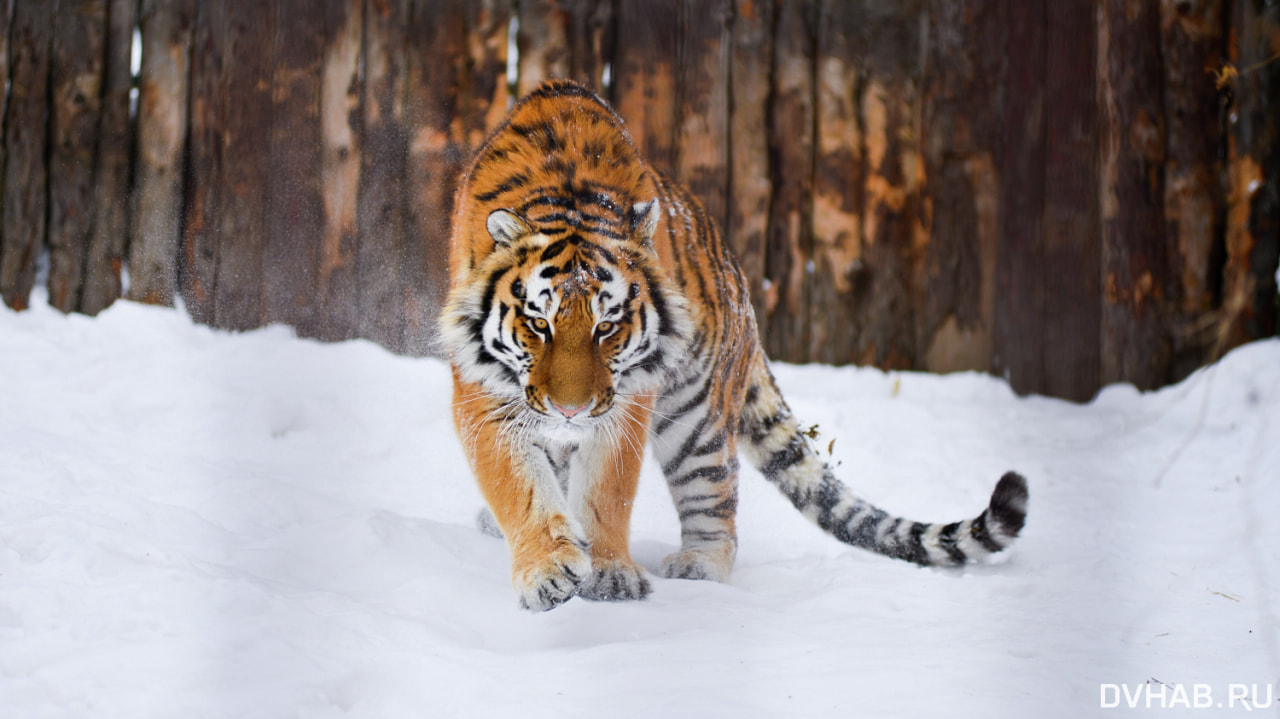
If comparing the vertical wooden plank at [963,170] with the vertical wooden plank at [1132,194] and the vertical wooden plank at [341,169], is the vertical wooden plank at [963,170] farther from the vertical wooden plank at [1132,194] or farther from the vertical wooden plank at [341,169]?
the vertical wooden plank at [341,169]

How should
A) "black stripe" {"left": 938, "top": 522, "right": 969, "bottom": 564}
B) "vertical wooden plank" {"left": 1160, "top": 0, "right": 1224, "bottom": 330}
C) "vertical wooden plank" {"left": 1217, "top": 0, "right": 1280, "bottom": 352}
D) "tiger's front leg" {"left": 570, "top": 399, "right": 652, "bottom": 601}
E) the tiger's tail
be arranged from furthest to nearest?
"vertical wooden plank" {"left": 1160, "top": 0, "right": 1224, "bottom": 330} < "vertical wooden plank" {"left": 1217, "top": 0, "right": 1280, "bottom": 352} < "black stripe" {"left": 938, "top": 522, "right": 969, "bottom": 564} < the tiger's tail < "tiger's front leg" {"left": 570, "top": 399, "right": 652, "bottom": 601}

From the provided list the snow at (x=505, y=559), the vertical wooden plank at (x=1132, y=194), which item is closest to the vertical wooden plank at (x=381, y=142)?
the snow at (x=505, y=559)

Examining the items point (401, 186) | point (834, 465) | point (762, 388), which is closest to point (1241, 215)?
point (834, 465)

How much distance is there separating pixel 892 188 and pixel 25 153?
13.2 feet

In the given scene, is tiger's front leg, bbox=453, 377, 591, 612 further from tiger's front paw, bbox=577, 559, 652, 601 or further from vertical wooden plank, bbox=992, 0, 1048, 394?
vertical wooden plank, bbox=992, 0, 1048, 394

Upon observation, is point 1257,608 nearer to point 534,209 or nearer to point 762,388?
point 762,388

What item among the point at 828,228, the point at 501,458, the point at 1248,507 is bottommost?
the point at 1248,507

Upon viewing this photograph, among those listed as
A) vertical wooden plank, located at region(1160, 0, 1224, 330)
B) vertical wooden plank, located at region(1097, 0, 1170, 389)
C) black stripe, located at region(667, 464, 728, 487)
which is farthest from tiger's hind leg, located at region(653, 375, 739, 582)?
vertical wooden plank, located at region(1160, 0, 1224, 330)

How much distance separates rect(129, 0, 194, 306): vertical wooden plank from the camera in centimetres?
434

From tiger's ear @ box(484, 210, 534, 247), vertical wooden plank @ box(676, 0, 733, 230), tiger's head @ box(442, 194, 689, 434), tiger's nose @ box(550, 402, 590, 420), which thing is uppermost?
vertical wooden plank @ box(676, 0, 733, 230)

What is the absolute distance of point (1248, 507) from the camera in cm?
321

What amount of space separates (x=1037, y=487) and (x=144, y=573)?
10.3 ft

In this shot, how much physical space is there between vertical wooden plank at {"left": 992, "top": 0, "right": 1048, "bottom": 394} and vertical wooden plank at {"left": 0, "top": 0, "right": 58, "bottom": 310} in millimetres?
4443

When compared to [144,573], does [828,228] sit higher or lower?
higher
